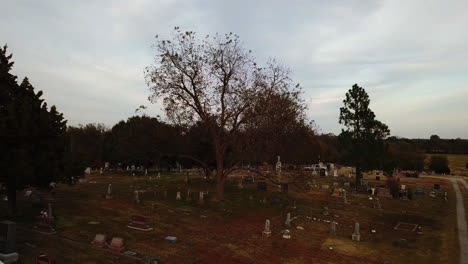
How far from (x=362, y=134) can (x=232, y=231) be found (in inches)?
1163

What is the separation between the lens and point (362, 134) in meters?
43.1

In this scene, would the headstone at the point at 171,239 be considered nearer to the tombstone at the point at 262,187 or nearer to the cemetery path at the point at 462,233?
the cemetery path at the point at 462,233

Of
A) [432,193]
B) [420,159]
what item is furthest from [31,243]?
[420,159]

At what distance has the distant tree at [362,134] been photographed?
41.9 meters

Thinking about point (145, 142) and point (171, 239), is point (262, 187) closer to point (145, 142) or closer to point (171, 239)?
point (145, 142)

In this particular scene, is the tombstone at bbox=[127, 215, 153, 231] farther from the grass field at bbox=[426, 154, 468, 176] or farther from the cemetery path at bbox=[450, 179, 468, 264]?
the grass field at bbox=[426, 154, 468, 176]

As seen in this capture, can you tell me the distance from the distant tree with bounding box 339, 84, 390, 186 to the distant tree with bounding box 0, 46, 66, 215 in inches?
1382

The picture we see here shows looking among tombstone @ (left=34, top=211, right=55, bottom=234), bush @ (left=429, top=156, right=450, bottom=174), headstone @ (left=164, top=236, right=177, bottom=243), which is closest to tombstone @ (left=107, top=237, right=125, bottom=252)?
headstone @ (left=164, top=236, right=177, bottom=243)

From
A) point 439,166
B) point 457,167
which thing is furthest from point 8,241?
point 457,167

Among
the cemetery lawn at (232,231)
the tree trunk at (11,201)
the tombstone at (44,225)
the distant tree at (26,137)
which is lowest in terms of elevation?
the cemetery lawn at (232,231)

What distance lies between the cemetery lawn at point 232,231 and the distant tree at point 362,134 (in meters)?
10.2

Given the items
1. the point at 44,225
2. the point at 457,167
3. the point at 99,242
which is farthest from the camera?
the point at 457,167

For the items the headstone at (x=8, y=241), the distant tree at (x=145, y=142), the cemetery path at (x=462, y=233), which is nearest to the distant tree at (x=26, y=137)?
the headstone at (x=8, y=241)

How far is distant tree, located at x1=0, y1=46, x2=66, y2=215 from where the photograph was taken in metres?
17.2
